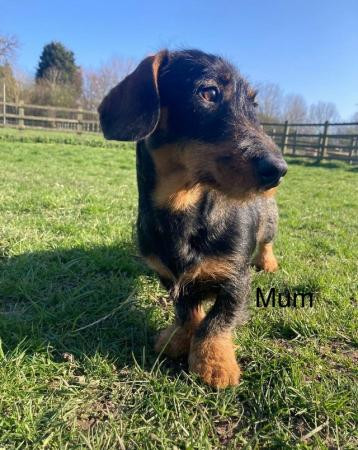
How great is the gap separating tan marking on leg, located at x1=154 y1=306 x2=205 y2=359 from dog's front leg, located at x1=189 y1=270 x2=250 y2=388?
0.14 meters

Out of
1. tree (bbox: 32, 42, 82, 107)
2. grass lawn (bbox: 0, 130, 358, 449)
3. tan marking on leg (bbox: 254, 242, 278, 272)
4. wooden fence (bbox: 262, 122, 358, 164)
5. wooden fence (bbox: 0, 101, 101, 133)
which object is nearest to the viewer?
grass lawn (bbox: 0, 130, 358, 449)

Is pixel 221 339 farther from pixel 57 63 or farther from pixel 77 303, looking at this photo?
pixel 57 63

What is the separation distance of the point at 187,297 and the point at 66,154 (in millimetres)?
15181

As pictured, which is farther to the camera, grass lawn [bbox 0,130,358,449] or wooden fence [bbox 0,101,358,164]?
wooden fence [bbox 0,101,358,164]

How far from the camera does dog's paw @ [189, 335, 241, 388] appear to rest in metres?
2.25

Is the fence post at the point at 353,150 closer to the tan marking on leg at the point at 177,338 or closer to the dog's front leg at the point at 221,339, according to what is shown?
the dog's front leg at the point at 221,339

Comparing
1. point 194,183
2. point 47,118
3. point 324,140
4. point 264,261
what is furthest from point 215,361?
point 47,118

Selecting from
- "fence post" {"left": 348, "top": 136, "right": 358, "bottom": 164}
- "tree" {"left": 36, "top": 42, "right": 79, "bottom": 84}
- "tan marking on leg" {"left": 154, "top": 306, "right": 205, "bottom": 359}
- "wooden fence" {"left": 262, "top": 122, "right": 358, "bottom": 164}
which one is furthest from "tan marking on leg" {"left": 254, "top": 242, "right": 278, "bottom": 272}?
"tree" {"left": 36, "top": 42, "right": 79, "bottom": 84}

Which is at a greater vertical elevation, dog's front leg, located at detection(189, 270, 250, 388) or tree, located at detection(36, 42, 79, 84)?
tree, located at detection(36, 42, 79, 84)

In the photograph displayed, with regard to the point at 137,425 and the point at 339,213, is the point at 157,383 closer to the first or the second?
the point at 137,425

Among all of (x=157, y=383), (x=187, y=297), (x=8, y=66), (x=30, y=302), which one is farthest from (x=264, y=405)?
(x=8, y=66)

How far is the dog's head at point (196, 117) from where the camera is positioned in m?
2.25

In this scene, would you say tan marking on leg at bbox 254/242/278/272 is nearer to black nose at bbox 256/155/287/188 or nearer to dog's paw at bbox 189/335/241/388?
dog's paw at bbox 189/335/241/388

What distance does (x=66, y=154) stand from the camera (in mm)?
16734
